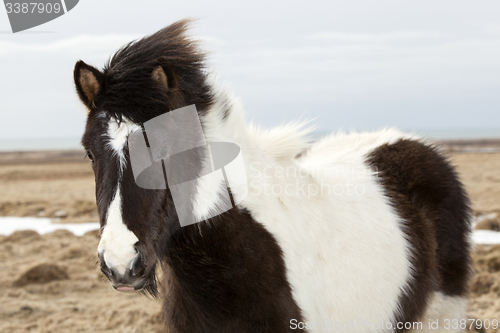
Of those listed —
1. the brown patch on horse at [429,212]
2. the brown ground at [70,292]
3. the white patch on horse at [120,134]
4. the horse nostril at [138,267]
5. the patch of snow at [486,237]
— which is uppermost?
the white patch on horse at [120,134]

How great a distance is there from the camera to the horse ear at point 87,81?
81.0 inches

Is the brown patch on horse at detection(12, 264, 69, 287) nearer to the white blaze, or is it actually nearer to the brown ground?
the brown ground

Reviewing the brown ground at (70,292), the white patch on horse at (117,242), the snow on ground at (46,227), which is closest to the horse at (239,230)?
the white patch on horse at (117,242)

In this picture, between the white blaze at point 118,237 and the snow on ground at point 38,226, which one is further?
the snow on ground at point 38,226

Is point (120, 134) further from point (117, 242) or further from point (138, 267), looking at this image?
point (138, 267)

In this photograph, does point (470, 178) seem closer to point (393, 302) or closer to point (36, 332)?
point (393, 302)

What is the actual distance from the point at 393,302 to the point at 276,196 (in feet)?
3.85

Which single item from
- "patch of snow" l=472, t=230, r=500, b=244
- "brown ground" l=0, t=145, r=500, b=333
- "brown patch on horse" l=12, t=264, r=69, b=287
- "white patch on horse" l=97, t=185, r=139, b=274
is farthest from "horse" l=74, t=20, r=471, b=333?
"patch of snow" l=472, t=230, r=500, b=244

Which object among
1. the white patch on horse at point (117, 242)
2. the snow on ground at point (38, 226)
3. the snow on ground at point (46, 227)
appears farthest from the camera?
Answer: the snow on ground at point (38, 226)

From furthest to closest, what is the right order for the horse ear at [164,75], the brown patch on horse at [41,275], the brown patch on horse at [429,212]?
1. the brown patch on horse at [41,275]
2. the brown patch on horse at [429,212]
3. the horse ear at [164,75]

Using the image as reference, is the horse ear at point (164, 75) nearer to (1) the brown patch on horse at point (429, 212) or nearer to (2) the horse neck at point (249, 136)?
(2) the horse neck at point (249, 136)

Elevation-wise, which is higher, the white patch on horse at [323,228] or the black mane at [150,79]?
the black mane at [150,79]

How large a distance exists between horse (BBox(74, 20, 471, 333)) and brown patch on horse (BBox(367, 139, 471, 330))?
0.04 metres

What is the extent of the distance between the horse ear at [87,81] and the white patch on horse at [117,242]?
67cm
